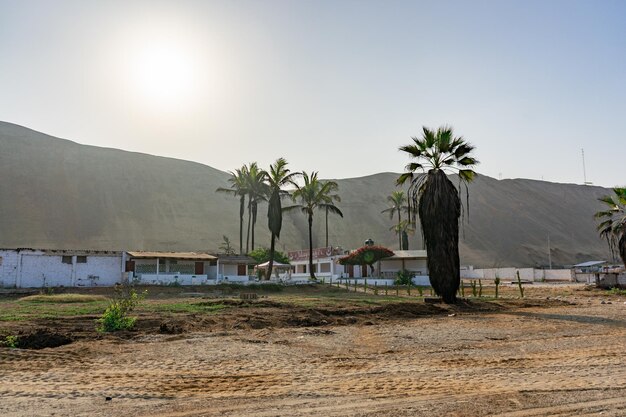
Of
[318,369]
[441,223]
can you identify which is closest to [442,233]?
[441,223]

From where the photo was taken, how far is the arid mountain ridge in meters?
95.8

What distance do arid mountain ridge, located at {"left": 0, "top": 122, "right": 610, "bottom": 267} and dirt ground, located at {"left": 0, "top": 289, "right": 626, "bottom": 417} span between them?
82388 millimetres

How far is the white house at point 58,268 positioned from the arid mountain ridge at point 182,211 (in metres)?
49.2

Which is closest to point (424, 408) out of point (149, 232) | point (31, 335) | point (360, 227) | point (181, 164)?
point (31, 335)

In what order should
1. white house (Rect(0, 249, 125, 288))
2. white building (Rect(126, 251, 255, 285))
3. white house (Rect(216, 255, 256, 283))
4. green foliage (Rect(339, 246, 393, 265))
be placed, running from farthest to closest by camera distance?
white house (Rect(216, 255, 256, 283)), green foliage (Rect(339, 246, 393, 265)), white building (Rect(126, 251, 255, 285)), white house (Rect(0, 249, 125, 288))

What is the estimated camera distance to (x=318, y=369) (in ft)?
31.1

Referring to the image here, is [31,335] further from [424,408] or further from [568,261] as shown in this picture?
[568,261]

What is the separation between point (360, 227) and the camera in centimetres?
12606

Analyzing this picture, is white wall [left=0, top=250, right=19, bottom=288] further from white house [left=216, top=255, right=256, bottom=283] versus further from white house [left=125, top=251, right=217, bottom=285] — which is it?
white house [left=216, top=255, right=256, bottom=283]

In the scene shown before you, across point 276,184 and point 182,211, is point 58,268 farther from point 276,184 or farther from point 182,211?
point 182,211

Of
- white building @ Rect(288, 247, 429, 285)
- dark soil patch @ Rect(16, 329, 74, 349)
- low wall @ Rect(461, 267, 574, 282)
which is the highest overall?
white building @ Rect(288, 247, 429, 285)

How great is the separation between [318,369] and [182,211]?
108 m

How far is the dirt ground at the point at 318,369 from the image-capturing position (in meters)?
6.75

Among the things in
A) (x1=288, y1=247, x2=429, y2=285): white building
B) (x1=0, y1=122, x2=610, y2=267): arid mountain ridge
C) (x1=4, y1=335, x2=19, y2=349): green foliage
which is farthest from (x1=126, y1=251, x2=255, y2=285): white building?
(x1=0, y1=122, x2=610, y2=267): arid mountain ridge
